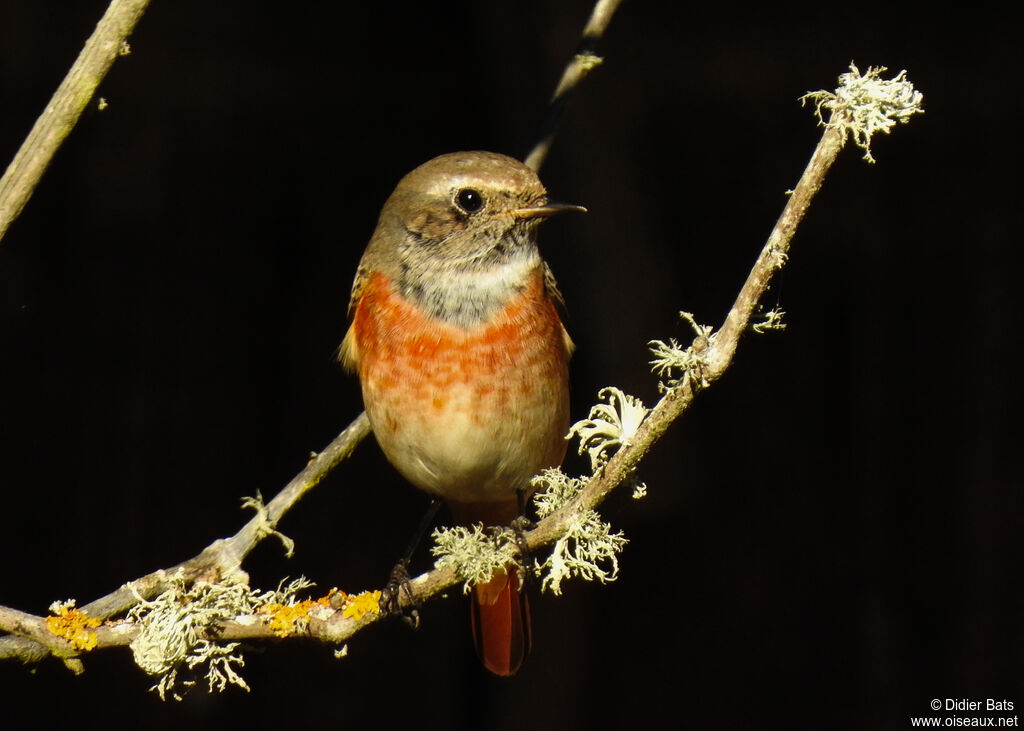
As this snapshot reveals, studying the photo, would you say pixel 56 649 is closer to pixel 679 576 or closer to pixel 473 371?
pixel 473 371

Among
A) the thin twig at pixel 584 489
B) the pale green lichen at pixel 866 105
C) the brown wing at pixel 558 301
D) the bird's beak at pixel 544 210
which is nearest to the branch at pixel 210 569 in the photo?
the thin twig at pixel 584 489

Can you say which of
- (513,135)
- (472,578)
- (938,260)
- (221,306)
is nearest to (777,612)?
(938,260)

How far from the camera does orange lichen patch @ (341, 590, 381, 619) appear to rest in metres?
2.59

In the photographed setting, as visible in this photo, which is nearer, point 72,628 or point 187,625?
point 72,628

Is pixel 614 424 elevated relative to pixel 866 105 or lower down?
lower down

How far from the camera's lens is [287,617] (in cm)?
259

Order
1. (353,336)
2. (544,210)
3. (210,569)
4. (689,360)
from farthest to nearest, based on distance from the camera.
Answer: (353,336)
(544,210)
(210,569)
(689,360)

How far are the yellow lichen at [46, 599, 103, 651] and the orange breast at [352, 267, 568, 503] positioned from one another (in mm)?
1134

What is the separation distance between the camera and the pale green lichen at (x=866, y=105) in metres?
2.15

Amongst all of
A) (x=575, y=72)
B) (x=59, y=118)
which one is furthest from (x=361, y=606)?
(x=575, y=72)

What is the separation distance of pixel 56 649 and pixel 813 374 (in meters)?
3.54

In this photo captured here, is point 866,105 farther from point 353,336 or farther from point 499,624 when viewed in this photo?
point 499,624

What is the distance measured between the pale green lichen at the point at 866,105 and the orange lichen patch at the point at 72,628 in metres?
1.63

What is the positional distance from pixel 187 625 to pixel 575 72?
182 cm
